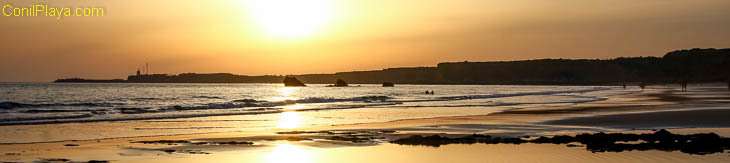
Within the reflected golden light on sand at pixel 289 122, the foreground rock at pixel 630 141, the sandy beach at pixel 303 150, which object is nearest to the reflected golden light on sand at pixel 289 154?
the sandy beach at pixel 303 150

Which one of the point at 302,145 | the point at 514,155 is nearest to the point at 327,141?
the point at 302,145

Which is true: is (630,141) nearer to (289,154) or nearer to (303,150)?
(303,150)

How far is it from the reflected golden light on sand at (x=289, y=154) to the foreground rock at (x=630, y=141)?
8.08 feet

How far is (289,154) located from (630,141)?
7.26m

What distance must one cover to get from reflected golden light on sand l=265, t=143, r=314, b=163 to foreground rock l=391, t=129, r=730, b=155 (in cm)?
246

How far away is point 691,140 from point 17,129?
56.9 feet

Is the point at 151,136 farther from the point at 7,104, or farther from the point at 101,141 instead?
the point at 7,104

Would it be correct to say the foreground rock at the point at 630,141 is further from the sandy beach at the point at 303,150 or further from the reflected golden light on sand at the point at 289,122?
the reflected golden light on sand at the point at 289,122

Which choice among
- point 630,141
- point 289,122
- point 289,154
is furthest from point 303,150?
point 289,122

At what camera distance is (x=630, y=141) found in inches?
620

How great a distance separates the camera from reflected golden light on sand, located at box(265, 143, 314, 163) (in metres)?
13.1

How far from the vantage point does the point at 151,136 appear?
61.8 feet

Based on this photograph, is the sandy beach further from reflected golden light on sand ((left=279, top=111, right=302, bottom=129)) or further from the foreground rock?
reflected golden light on sand ((left=279, top=111, right=302, bottom=129))

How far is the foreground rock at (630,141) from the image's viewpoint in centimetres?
1412
